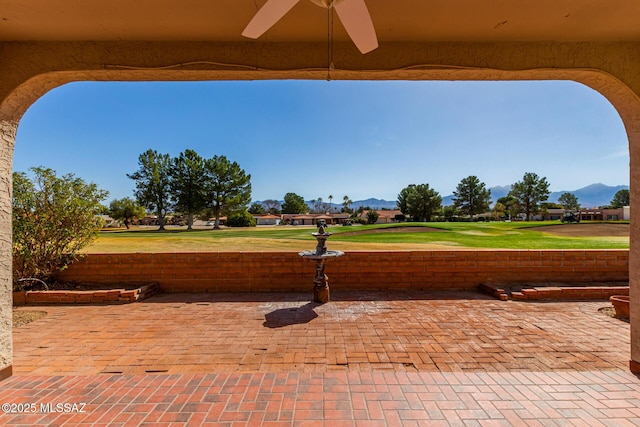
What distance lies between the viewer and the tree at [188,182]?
34531mm

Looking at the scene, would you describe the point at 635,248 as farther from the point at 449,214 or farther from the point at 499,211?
the point at 499,211

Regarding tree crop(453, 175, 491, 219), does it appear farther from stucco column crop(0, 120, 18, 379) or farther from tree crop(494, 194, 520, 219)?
stucco column crop(0, 120, 18, 379)

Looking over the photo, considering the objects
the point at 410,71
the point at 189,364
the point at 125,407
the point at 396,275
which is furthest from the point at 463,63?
the point at 125,407

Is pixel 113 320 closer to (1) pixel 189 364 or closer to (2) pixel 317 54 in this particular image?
(1) pixel 189 364

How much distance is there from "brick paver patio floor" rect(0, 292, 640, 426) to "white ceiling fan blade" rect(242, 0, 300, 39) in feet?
9.13

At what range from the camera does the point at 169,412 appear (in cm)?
207

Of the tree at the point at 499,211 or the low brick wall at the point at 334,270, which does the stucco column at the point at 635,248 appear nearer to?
the low brick wall at the point at 334,270

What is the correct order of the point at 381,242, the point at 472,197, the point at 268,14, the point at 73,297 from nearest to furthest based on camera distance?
the point at 268,14, the point at 73,297, the point at 381,242, the point at 472,197

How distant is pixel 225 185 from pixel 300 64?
35179 millimetres

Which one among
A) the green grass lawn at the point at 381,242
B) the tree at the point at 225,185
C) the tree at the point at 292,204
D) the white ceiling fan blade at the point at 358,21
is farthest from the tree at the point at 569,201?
the white ceiling fan blade at the point at 358,21

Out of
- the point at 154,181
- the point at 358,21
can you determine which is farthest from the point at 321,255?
the point at 154,181

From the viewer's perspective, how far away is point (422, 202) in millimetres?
44781

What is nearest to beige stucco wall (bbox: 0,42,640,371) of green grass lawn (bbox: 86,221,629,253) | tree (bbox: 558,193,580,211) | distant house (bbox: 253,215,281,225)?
green grass lawn (bbox: 86,221,629,253)

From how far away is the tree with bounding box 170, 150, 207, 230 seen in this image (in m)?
34.5
